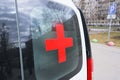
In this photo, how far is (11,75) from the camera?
5.16 feet

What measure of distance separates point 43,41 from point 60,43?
0.64 feet

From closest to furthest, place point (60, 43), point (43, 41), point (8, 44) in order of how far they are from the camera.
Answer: point (8, 44), point (43, 41), point (60, 43)

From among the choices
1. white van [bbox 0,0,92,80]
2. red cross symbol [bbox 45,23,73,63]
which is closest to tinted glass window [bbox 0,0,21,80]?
white van [bbox 0,0,92,80]

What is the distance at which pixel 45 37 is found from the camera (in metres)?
1.89

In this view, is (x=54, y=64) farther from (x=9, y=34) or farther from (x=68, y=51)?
(x=9, y=34)

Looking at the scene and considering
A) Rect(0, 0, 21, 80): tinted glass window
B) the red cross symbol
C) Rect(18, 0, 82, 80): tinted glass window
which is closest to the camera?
Rect(0, 0, 21, 80): tinted glass window

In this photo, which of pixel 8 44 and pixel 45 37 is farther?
pixel 45 37

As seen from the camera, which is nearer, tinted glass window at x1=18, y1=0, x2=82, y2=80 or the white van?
the white van

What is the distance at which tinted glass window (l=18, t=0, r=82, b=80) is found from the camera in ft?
5.62

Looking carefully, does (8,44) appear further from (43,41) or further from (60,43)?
(60,43)

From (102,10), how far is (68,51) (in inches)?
2983

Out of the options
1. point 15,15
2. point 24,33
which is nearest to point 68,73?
point 24,33

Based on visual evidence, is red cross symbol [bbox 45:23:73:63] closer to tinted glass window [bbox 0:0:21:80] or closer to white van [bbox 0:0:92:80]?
white van [bbox 0:0:92:80]

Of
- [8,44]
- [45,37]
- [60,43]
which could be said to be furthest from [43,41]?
[8,44]
